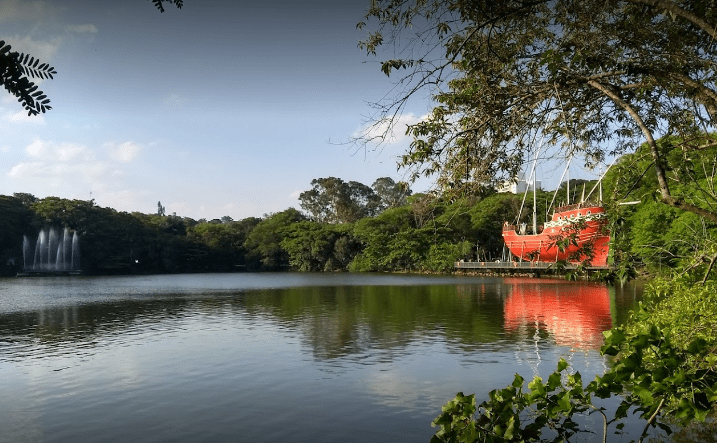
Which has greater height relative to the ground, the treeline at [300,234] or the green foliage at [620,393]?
the treeline at [300,234]

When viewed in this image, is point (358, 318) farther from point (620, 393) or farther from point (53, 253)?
point (53, 253)

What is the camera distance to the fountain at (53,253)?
73688mm

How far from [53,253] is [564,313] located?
69.4 metres

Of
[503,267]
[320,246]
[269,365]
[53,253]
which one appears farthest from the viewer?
[320,246]

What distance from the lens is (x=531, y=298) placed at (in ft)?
102

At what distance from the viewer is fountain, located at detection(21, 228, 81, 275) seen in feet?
242

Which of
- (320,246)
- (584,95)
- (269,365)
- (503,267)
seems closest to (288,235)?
(320,246)

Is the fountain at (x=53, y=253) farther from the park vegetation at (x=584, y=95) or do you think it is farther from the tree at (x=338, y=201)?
the park vegetation at (x=584, y=95)

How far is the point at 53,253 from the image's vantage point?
248ft

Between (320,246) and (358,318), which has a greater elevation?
(320,246)

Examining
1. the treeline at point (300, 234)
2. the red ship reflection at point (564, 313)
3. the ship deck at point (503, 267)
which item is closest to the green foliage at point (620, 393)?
the red ship reflection at point (564, 313)

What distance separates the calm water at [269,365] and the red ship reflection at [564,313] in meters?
0.11

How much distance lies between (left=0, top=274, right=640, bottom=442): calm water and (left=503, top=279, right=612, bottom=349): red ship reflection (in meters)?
0.11

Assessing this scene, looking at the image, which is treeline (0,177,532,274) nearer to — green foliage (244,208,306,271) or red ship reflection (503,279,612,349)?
green foliage (244,208,306,271)
